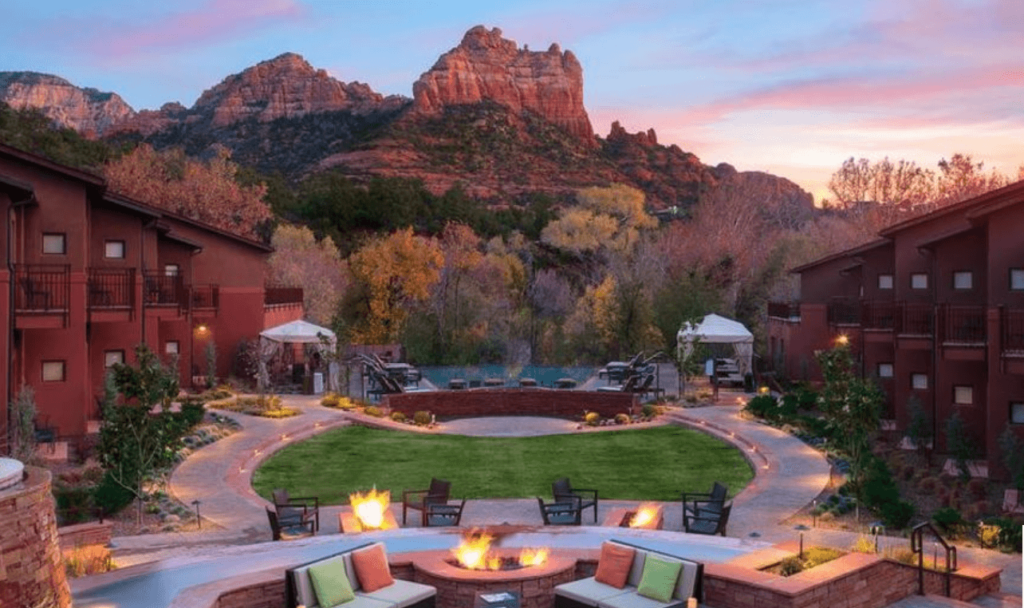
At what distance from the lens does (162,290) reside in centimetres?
2873

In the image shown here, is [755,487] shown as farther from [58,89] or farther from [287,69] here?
[58,89]

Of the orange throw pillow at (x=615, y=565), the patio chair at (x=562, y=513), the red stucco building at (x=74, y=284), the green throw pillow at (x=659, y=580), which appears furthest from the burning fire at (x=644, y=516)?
the red stucco building at (x=74, y=284)

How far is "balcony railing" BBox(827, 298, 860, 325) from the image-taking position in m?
30.6

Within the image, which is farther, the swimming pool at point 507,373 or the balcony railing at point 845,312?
the swimming pool at point 507,373

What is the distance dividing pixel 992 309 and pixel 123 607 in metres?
16.2

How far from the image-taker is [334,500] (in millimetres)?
19516

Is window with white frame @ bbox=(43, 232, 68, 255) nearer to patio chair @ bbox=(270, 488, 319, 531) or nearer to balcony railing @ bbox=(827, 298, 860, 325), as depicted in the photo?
patio chair @ bbox=(270, 488, 319, 531)

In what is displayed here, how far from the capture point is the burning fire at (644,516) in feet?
53.5

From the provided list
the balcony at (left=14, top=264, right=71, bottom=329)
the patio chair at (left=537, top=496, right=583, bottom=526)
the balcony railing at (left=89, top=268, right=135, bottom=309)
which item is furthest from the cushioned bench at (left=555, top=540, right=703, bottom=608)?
the balcony railing at (left=89, top=268, right=135, bottom=309)

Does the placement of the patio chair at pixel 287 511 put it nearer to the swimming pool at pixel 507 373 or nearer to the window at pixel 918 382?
the window at pixel 918 382

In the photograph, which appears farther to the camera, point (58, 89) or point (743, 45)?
point (58, 89)

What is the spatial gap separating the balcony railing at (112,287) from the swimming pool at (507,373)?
14167mm

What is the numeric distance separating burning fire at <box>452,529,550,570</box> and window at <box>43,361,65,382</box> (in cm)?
1343

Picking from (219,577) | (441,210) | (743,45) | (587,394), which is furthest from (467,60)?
(219,577)
